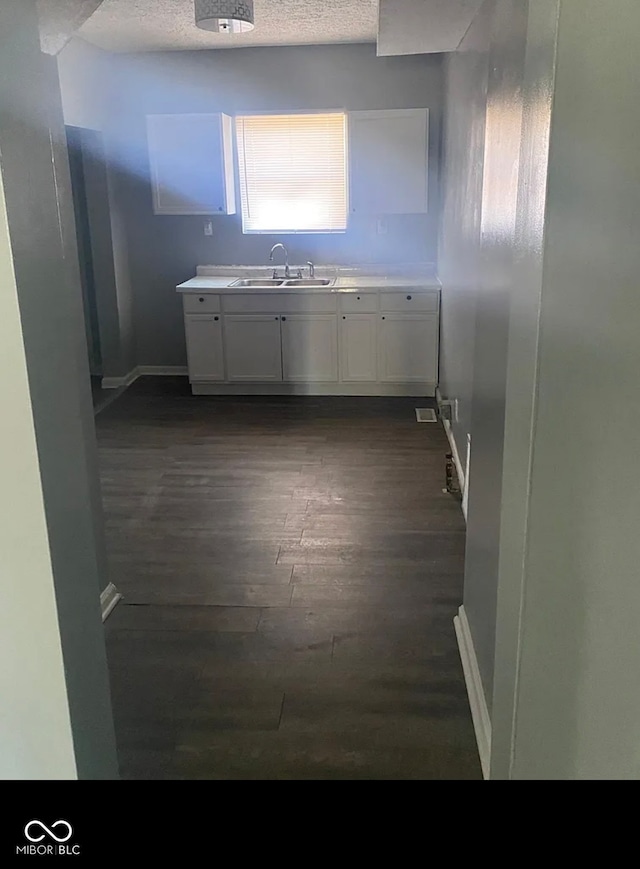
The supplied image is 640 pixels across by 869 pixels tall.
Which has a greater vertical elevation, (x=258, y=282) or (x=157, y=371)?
(x=258, y=282)

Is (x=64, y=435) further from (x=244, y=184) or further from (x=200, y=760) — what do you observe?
(x=244, y=184)

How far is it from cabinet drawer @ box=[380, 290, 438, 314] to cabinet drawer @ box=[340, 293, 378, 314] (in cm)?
6

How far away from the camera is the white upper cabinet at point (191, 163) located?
216 inches

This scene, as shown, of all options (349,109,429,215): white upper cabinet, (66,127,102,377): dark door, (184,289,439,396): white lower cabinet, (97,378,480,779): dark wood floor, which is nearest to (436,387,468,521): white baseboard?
(97,378,480,779): dark wood floor

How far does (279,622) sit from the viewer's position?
2.75m

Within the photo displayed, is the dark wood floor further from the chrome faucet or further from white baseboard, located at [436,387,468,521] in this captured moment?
the chrome faucet

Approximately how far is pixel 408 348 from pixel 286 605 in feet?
9.87

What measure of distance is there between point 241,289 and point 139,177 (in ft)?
4.66

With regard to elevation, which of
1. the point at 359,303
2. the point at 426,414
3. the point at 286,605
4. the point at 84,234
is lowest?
the point at 286,605

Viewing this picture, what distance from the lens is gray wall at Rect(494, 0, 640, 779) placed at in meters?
1.12

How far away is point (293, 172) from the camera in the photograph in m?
5.87

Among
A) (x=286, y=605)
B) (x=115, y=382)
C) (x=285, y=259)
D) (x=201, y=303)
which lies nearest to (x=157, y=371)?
(x=115, y=382)

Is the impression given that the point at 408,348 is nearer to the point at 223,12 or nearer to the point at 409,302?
the point at 409,302
